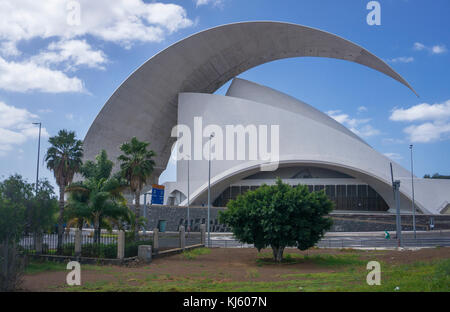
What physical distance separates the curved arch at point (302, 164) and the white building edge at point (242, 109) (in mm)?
100

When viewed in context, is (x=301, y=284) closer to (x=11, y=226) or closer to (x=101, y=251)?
(x=101, y=251)

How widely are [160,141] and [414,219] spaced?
100 ft

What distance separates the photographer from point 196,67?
44.9 m

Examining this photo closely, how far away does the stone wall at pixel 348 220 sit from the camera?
3481 centimetres

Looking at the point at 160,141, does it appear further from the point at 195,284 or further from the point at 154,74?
the point at 195,284

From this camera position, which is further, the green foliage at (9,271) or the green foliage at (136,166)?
the green foliage at (136,166)

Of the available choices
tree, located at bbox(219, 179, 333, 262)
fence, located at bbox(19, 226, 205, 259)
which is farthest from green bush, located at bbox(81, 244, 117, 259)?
tree, located at bbox(219, 179, 333, 262)

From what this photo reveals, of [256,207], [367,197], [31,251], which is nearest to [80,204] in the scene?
[31,251]

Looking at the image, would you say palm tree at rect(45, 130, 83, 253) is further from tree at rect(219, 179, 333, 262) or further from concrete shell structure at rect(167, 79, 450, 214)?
concrete shell structure at rect(167, 79, 450, 214)

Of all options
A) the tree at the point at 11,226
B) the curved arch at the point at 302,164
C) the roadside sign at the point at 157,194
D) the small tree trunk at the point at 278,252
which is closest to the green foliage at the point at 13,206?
the tree at the point at 11,226

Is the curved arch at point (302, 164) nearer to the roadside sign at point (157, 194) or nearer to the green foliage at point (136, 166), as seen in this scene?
the roadside sign at point (157, 194)

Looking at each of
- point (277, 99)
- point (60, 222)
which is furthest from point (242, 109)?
point (60, 222)

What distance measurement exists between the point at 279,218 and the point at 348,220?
1903 cm

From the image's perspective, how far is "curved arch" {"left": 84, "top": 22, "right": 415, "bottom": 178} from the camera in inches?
1619
